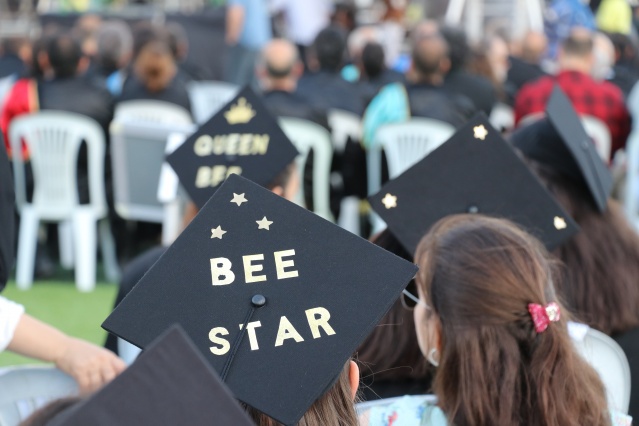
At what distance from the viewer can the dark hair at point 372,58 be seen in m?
8.38

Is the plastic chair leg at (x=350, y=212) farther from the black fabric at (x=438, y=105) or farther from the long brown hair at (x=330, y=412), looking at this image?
the long brown hair at (x=330, y=412)

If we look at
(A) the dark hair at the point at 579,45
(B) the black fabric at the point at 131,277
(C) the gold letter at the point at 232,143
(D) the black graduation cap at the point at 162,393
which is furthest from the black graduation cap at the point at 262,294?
(A) the dark hair at the point at 579,45

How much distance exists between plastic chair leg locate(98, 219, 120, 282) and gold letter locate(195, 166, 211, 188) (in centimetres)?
338

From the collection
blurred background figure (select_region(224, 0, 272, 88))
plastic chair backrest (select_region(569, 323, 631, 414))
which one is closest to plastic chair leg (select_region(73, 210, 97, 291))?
plastic chair backrest (select_region(569, 323, 631, 414))

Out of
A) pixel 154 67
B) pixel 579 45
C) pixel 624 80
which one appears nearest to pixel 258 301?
pixel 154 67

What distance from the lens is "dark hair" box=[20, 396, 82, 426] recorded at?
155 centimetres

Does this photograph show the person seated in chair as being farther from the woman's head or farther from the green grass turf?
the green grass turf

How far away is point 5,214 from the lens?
2.58 meters

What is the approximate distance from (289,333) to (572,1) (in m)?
13.3

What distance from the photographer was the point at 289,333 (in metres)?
1.88

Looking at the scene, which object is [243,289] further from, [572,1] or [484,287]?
[572,1]

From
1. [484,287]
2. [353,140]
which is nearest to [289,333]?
[484,287]

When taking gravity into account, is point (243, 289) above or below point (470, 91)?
above

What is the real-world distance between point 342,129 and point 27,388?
4995mm
